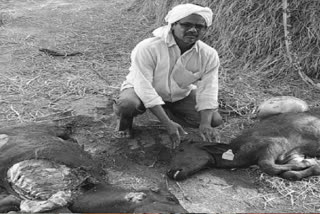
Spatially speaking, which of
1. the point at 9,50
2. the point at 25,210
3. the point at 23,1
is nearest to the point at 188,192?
the point at 25,210

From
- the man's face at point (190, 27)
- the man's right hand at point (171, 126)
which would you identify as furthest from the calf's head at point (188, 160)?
the man's face at point (190, 27)

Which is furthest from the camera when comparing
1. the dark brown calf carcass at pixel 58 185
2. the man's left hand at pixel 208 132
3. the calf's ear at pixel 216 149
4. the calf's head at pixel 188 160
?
the man's left hand at pixel 208 132

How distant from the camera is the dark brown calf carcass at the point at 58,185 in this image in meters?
2.80

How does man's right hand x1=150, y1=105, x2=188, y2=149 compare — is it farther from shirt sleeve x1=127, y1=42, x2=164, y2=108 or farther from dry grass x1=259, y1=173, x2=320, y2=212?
dry grass x1=259, y1=173, x2=320, y2=212

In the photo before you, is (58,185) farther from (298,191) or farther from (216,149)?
(298,191)

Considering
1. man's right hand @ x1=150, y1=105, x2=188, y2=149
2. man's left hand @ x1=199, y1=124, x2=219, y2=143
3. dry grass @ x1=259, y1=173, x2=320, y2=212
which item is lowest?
dry grass @ x1=259, y1=173, x2=320, y2=212

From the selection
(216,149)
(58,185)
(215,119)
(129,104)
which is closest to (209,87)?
(215,119)

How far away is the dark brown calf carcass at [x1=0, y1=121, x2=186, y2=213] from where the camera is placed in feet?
9.20

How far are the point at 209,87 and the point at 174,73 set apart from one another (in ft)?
1.13

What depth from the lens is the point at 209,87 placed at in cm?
391

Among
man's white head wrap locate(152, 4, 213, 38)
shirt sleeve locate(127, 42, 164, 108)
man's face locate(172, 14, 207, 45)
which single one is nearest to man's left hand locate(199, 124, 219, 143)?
shirt sleeve locate(127, 42, 164, 108)

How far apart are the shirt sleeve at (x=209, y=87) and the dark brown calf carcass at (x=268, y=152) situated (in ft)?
1.28

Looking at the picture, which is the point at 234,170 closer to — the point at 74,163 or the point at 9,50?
the point at 74,163

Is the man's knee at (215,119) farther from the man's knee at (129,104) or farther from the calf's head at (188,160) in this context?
the man's knee at (129,104)
